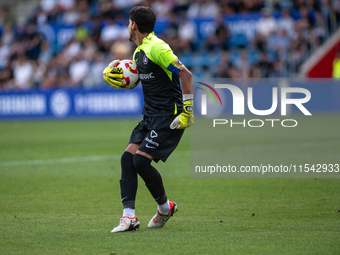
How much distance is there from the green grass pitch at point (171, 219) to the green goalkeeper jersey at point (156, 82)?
1259 mm

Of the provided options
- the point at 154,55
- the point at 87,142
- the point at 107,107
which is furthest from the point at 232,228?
the point at 107,107

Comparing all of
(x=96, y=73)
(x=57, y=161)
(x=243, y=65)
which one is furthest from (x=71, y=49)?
(x=57, y=161)

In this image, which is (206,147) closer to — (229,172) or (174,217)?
(229,172)

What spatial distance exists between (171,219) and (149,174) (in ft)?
3.07

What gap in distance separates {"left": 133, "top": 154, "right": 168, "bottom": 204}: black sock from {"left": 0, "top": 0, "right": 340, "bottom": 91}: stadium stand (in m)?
16.9

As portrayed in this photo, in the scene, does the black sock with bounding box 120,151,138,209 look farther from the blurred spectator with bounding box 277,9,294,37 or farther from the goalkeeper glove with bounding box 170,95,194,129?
the blurred spectator with bounding box 277,9,294,37

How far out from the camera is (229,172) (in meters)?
10.2

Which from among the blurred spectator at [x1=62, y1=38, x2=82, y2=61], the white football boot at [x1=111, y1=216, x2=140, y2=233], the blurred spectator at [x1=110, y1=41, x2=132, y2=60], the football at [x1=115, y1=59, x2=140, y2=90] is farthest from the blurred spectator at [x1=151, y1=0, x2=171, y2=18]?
the white football boot at [x1=111, y1=216, x2=140, y2=233]

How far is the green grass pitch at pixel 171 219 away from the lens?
4.73 metres

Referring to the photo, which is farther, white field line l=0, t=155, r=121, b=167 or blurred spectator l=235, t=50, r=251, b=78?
blurred spectator l=235, t=50, r=251, b=78

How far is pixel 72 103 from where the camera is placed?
73.6 feet

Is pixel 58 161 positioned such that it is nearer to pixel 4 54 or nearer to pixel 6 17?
pixel 4 54

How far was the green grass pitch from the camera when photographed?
4734 mm

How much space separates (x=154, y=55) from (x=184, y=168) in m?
5.61
